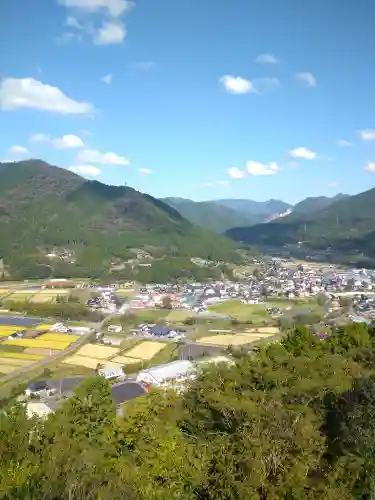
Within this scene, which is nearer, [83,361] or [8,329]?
[83,361]

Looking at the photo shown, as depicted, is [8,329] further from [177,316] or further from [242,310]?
[242,310]

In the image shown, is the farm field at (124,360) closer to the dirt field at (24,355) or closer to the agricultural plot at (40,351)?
the agricultural plot at (40,351)

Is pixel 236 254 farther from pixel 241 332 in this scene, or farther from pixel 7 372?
pixel 7 372

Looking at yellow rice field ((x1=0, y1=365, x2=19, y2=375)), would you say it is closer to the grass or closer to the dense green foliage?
the dense green foliage

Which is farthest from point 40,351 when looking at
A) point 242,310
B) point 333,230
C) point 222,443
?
point 333,230

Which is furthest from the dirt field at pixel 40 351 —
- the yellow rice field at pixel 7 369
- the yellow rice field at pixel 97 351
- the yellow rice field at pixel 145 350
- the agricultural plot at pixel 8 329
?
the yellow rice field at pixel 145 350

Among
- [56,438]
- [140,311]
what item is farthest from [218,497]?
[140,311]
